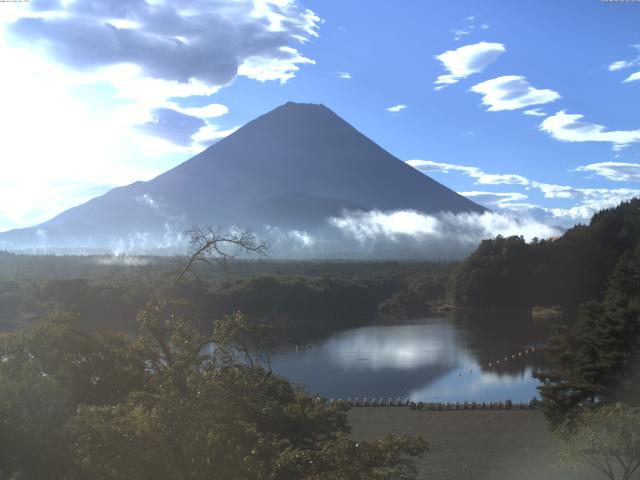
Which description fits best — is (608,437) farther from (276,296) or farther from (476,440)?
(276,296)

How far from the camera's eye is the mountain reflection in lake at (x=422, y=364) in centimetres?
1872

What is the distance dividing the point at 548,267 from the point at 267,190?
64044 mm

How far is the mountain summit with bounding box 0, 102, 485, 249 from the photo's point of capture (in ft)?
285

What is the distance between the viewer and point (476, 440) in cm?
1174

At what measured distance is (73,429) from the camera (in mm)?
3461

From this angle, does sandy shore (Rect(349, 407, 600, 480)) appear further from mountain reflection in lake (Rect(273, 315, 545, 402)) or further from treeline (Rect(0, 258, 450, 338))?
treeline (Rect(0, 258, 450, 338))

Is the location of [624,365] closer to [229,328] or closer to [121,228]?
[229,328]

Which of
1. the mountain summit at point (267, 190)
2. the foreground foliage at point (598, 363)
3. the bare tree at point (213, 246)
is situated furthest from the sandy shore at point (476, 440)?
the mountain summit at point (267, 190)

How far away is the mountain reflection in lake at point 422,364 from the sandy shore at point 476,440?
2555 mm

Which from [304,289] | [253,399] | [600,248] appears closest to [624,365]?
[253,399]

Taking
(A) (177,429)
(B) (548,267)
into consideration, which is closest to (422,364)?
(A) (177,429)

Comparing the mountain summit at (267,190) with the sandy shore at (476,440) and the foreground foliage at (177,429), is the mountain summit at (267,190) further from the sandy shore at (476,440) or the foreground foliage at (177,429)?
the foreground foliage at (177,429)

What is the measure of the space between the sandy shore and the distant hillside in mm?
27946

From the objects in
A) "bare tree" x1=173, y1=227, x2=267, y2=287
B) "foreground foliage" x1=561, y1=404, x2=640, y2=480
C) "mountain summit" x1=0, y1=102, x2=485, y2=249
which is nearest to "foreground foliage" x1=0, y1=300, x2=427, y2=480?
"bare tree" x1=173, y1=227, x2=267, y2=287
